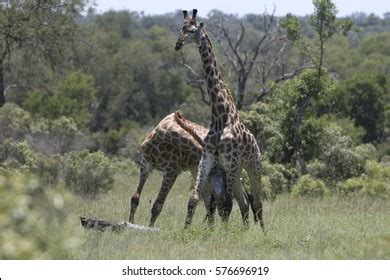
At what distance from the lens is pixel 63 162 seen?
20500mm

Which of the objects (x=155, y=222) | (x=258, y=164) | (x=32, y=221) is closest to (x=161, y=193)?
(x=155, y=222)

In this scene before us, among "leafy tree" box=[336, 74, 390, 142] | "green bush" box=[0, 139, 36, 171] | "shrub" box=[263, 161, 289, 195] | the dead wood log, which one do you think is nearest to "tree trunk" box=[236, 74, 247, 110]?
"shrub" box=[263, 161, 289, 195]

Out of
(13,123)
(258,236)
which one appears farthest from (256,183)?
(13,123)

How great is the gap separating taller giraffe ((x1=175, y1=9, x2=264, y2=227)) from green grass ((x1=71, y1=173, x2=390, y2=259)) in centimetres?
54

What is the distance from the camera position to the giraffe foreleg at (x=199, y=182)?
11.1 metres

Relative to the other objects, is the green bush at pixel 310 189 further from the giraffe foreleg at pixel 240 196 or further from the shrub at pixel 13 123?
the shrub at pixel 13 123

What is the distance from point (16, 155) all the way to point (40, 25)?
360 cm

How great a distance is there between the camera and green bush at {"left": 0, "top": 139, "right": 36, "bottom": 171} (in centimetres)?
2033

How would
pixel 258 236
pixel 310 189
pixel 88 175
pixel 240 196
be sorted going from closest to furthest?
pixel 258 236
pixel 240 196
pixel 310 189
pixel 88 175

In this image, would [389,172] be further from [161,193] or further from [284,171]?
[161,193]

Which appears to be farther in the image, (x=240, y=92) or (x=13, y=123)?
(x=240, y=92)

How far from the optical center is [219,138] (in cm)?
1141

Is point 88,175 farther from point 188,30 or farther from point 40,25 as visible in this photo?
point 188,30

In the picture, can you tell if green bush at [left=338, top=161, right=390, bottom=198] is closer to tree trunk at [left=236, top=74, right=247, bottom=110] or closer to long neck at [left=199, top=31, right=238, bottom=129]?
long neck at [left=199, top=31, right=238, bottom=129]
